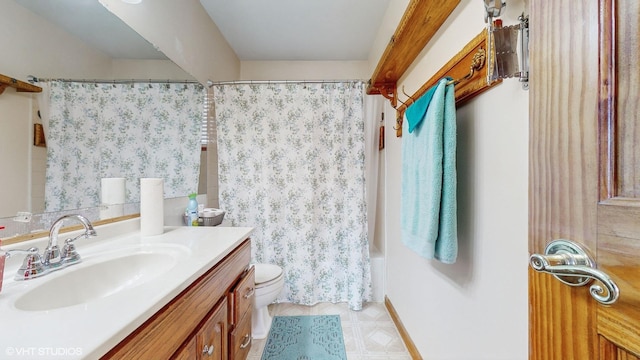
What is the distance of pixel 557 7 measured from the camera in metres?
0.37

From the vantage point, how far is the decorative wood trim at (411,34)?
0.98 meters

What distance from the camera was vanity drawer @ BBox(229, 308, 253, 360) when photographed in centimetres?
99

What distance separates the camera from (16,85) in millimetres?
762

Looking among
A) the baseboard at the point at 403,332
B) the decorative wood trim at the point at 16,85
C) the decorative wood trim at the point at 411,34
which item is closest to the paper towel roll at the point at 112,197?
the decorative wood trim at the point at 16,85

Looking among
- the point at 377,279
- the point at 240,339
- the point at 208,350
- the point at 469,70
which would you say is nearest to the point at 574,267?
the point at 469,70

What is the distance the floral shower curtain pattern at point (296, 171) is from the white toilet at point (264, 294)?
0.30 m

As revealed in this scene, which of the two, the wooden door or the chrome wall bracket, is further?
the chrome wall bracket

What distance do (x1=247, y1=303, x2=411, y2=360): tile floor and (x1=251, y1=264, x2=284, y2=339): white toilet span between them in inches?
3.0

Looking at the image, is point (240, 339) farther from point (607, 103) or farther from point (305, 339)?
point (607, 103)

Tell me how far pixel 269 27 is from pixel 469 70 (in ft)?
5.91

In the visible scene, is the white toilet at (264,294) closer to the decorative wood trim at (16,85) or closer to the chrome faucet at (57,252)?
the chrome faucet at (57,252)

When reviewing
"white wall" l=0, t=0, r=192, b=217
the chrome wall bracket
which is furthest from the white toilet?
the chrome wall bracket

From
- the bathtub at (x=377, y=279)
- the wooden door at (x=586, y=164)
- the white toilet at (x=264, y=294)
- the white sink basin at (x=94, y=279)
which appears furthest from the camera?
the bathtub at (x=377, y=279)

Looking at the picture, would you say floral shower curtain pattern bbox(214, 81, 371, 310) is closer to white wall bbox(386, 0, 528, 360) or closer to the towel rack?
white wall bbox(386, 0, 528, 360)
